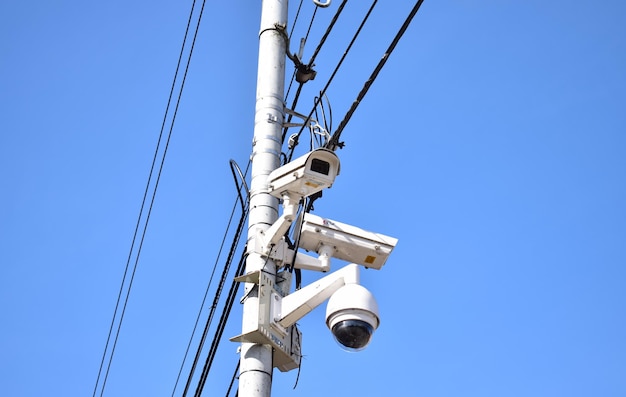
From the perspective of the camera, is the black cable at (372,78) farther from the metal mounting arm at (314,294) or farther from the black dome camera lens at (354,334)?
the black dome camera lens at (354,334)

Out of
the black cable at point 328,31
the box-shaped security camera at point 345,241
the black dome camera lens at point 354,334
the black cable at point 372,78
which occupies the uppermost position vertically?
the black cable at point 328,31

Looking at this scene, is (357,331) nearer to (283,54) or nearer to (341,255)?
(341,255)

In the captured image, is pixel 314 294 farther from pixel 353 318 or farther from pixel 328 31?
pixel 328 31

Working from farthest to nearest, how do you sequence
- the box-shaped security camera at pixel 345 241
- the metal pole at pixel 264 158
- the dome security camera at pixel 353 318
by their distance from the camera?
1. the box-shaped security camera at pixel 345 241
2. the metal pole at pixel 264 158
3. the dome security camera at pixel 353 318

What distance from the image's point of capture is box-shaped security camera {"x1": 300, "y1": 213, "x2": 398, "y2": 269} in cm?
550

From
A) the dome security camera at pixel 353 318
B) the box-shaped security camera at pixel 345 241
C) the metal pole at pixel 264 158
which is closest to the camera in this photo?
the dome security camera at pixel 353 318

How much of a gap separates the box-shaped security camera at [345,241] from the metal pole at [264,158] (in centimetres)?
31

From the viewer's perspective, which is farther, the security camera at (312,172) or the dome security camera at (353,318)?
the security camera at (312,172)

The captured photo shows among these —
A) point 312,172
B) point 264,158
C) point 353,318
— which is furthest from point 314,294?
point 264,158

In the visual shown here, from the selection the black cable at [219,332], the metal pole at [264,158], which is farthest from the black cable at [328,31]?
the black cable at [219,332]

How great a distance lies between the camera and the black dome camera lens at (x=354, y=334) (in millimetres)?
4738

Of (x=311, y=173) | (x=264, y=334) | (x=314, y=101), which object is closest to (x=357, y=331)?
(x=264, y=334)

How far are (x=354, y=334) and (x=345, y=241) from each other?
36.0 inches

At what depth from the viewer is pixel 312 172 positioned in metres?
5.11
